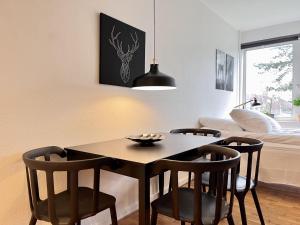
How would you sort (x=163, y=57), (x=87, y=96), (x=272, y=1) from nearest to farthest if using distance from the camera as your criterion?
(x=87, y=96)
(x=163, y=57)
(x=272, y=1)

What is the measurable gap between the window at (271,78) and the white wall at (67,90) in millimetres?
2360

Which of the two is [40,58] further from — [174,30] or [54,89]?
[174,30]

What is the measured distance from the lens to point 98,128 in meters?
1.88

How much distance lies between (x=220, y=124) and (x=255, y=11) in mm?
1852

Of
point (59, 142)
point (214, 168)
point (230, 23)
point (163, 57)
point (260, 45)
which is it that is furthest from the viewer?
point (260, 45)

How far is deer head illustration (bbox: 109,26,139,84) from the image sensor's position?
1.94 meters

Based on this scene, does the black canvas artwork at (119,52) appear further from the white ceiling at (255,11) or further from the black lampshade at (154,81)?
the white ceiling at (255,11)

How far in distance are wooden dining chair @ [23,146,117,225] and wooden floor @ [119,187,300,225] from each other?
2.73 ft

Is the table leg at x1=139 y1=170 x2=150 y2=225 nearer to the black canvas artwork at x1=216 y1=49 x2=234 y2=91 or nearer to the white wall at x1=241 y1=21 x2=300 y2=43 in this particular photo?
the black canvas artwork at x1=216 y1=49 x2=234 y2=91

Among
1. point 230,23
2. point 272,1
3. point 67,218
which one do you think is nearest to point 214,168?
point 67,218

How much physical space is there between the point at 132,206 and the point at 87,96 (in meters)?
1.14

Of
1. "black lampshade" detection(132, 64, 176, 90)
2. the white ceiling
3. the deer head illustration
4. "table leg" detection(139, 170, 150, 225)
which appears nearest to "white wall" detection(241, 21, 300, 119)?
the white ceiling

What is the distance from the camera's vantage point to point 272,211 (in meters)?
2.23

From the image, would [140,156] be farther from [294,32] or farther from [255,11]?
[294,32]
